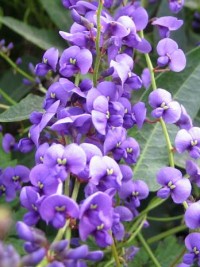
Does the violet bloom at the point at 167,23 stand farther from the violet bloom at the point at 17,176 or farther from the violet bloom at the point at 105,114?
the violet bloom at the point at 17,176

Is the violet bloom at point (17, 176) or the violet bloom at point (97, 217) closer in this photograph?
the violet bloom at point (97, 217)

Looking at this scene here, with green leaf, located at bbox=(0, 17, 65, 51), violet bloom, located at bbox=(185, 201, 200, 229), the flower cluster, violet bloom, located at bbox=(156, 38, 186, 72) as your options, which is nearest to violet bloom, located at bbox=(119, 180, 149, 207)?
the flower cluster

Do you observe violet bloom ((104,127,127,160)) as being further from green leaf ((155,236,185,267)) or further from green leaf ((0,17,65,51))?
green leaf ((0,17,65,51))

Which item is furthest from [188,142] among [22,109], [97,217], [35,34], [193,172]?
[35,34]

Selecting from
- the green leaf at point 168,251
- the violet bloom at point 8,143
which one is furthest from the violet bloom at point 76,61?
the green leaf at point 168,251

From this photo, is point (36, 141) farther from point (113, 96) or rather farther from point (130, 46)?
point (130, 46)

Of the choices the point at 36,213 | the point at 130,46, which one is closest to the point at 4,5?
the point at 130,46
